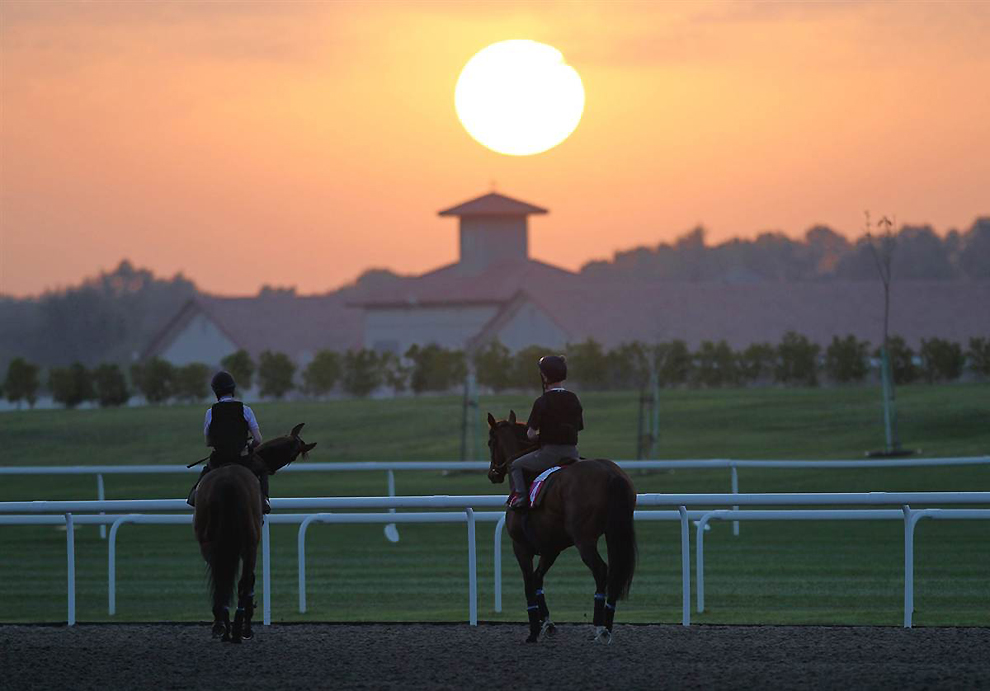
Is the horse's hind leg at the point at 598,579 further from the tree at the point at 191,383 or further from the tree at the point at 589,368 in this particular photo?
the tree at the point at 191,383

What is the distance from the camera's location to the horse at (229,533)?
364 inches

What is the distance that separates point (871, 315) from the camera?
47.8 meters

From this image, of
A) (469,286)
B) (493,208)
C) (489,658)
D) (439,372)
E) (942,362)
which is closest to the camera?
(489,658)

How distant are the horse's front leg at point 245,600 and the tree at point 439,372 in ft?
99.7

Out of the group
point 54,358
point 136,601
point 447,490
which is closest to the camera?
point 136,601

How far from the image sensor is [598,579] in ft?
29.3

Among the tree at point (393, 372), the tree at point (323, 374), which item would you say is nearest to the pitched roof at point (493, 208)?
the tree at point (393, 372)

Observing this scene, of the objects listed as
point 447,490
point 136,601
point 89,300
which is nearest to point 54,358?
point 89,300

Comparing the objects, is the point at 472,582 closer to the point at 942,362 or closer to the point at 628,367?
the point at 942,362

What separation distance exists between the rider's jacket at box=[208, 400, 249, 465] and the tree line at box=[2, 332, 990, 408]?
26754 mm

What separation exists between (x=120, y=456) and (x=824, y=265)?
84.1 metres

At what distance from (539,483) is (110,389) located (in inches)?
1254

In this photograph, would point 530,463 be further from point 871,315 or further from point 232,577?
point 871,315

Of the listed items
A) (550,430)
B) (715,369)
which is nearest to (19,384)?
(715,369)
